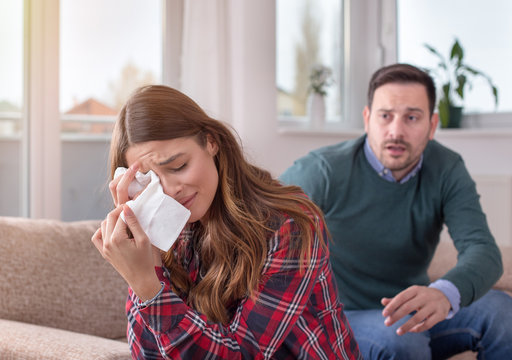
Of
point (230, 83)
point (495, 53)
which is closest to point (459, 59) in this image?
point (495, 53)

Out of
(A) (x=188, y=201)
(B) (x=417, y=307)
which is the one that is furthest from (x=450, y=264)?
(A) (x=188, y=201)

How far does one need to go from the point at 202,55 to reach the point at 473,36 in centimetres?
165

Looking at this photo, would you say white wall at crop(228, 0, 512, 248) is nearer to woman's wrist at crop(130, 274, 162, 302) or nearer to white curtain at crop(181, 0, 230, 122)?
white curtain at crop(181, 0, 230, 122)

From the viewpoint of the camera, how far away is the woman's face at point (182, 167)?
1093 millimetres

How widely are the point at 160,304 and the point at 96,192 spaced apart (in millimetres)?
1817

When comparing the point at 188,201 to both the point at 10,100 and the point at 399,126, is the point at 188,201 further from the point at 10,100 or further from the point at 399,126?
the point at 10,100

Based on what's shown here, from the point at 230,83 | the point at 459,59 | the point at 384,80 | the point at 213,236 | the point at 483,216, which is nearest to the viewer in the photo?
the point at 213,236

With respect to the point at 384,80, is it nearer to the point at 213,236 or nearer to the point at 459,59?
the point at 213,236

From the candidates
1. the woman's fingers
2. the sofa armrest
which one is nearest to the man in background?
the sofa armrest

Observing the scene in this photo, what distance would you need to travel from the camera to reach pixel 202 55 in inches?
108

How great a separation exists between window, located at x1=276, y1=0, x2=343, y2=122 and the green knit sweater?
1.55 metres

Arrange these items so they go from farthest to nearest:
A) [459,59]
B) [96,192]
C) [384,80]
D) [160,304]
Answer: [459,59]
[96,192]
[384,80]
[160,304]

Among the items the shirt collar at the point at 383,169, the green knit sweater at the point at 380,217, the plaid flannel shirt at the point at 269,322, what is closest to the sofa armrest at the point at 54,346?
the plaid flannel shirt at the point at 269,322

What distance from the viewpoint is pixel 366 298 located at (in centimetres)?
179
